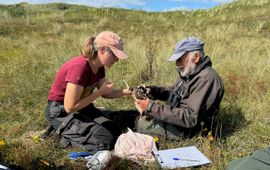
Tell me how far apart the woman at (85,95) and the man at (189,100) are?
19.8 inches

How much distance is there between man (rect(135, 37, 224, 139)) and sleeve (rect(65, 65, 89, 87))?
2.09 feet

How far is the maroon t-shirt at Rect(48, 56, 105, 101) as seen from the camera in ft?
13.4

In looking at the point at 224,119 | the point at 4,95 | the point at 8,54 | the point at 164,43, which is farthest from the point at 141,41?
the point at 224,119

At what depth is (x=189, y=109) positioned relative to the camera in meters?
4.10

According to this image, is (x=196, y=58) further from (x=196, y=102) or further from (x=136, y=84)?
(x=136, y=84)

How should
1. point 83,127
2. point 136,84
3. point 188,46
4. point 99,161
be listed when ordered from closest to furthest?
point 99,161 < point 188,46 < point 83,127 < point 136,84

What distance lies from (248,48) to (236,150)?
4.69 m

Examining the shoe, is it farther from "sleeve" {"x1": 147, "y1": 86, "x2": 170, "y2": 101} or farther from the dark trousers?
"sleeve" {"x1": 147, "y1": 86, "x2": 170, "y2": 101}

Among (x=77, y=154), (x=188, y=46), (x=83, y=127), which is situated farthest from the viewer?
(x=83, y=127)

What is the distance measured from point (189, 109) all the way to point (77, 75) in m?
1.20

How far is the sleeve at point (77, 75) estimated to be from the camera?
13.3ft

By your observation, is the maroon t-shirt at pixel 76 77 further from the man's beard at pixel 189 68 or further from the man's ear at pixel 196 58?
the man's ear at pixel 196 58

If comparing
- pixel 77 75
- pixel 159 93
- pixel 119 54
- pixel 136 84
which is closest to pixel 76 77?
pixel 77 75

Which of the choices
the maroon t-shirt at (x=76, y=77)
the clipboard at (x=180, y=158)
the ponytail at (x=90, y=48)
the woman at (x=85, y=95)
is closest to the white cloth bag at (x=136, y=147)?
the clipboard at (x=180, y=158)
